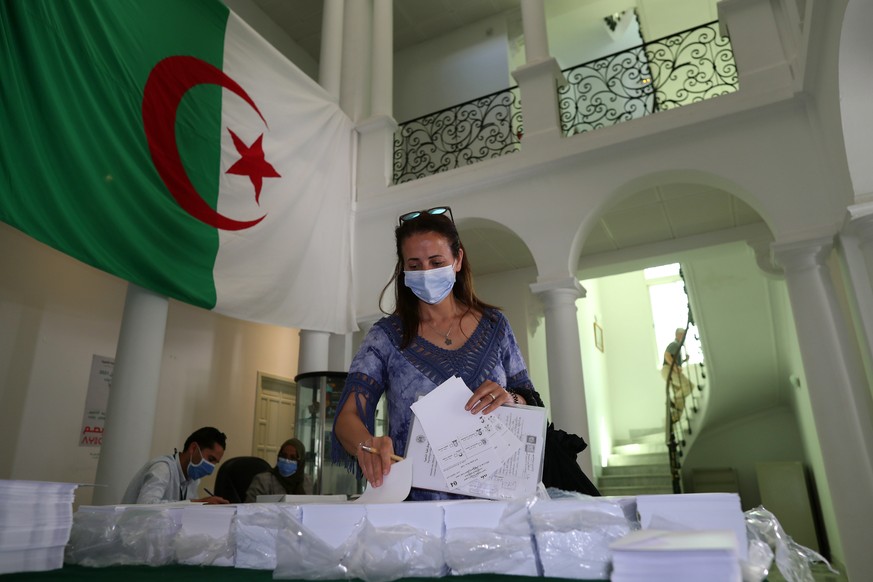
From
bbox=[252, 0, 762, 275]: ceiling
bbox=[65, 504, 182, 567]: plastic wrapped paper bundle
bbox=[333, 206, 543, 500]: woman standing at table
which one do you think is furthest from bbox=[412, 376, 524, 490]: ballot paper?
bbox=[252, 0, 762, 275]: ceiling

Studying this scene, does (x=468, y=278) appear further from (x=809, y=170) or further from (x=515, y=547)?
(x=809, y=170)

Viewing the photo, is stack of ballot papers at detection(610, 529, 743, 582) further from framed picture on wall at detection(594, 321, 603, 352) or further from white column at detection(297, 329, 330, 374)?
framed picture on wall at detection(594, 321, 603, 352)

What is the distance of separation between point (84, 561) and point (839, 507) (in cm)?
515

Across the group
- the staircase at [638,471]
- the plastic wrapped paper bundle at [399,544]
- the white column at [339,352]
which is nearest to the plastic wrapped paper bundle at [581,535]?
the plastic wrapped paper bundle at [399,544]

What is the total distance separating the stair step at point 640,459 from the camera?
11.1 meters

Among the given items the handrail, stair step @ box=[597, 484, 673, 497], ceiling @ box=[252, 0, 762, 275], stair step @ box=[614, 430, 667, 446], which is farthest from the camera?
stair step @ box=[614, 430, 667, 446]

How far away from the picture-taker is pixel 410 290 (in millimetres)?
1967

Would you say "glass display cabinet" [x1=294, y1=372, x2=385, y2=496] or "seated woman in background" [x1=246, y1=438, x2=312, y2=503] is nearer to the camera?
"seated woman in background" [x1=246, y1=438, x2=312, y2=503]

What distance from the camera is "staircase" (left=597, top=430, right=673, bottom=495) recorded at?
10453 millimetres

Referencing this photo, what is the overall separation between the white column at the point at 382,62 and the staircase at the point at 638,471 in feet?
24.3

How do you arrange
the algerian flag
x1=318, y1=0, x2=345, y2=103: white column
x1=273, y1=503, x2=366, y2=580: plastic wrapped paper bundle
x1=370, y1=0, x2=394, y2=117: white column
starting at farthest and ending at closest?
x1=370, y1=0, x2=394, y2=117: white column
x1=318, y1=0, x2=345, y2=103: white column
the algerian flag
x1=273, y1=503, x2=366, y2=580: plastic wrapped paper bundle

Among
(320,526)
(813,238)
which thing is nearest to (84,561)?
(320,526)

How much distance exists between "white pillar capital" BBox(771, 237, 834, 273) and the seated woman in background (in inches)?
185

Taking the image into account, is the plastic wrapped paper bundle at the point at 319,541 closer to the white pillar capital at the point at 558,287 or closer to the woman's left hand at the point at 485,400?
the woman's left hand at the point at 485,400
